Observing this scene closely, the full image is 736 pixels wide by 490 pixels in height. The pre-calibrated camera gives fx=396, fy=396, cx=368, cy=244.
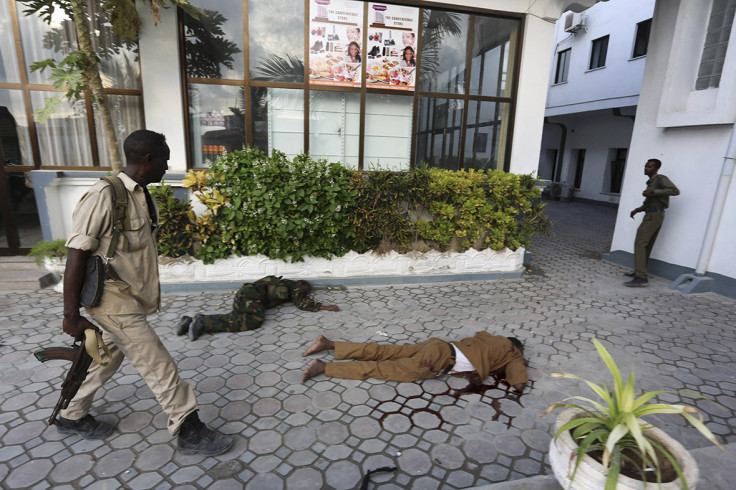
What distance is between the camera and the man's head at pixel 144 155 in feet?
7.52

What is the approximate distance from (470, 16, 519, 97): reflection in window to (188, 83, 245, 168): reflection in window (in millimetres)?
3880

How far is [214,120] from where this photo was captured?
611 cm

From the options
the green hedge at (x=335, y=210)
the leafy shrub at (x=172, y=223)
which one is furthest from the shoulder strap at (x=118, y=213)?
the leafy shrub at (x=172, y=223)

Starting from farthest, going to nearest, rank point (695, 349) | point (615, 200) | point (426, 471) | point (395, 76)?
1. point (615, 200)
2. point (395, 76)
3. point (695, 349)
4. point (426, 471)

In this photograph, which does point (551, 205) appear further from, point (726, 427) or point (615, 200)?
point (726, 427)

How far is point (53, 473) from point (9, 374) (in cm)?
155

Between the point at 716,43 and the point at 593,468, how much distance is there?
713cm

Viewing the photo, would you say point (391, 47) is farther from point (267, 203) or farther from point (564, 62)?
point (564, 62)

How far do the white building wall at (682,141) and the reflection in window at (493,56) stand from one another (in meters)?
2.44

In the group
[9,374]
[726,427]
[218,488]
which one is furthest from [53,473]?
[726,427]

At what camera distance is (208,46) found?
19.1ft

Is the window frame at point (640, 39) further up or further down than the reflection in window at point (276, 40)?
further up

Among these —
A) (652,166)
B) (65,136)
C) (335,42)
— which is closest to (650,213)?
(652,166)

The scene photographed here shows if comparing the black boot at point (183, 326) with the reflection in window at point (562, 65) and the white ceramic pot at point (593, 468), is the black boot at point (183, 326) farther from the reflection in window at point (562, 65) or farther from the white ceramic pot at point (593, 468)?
the reflection in window at point (562, 65)
